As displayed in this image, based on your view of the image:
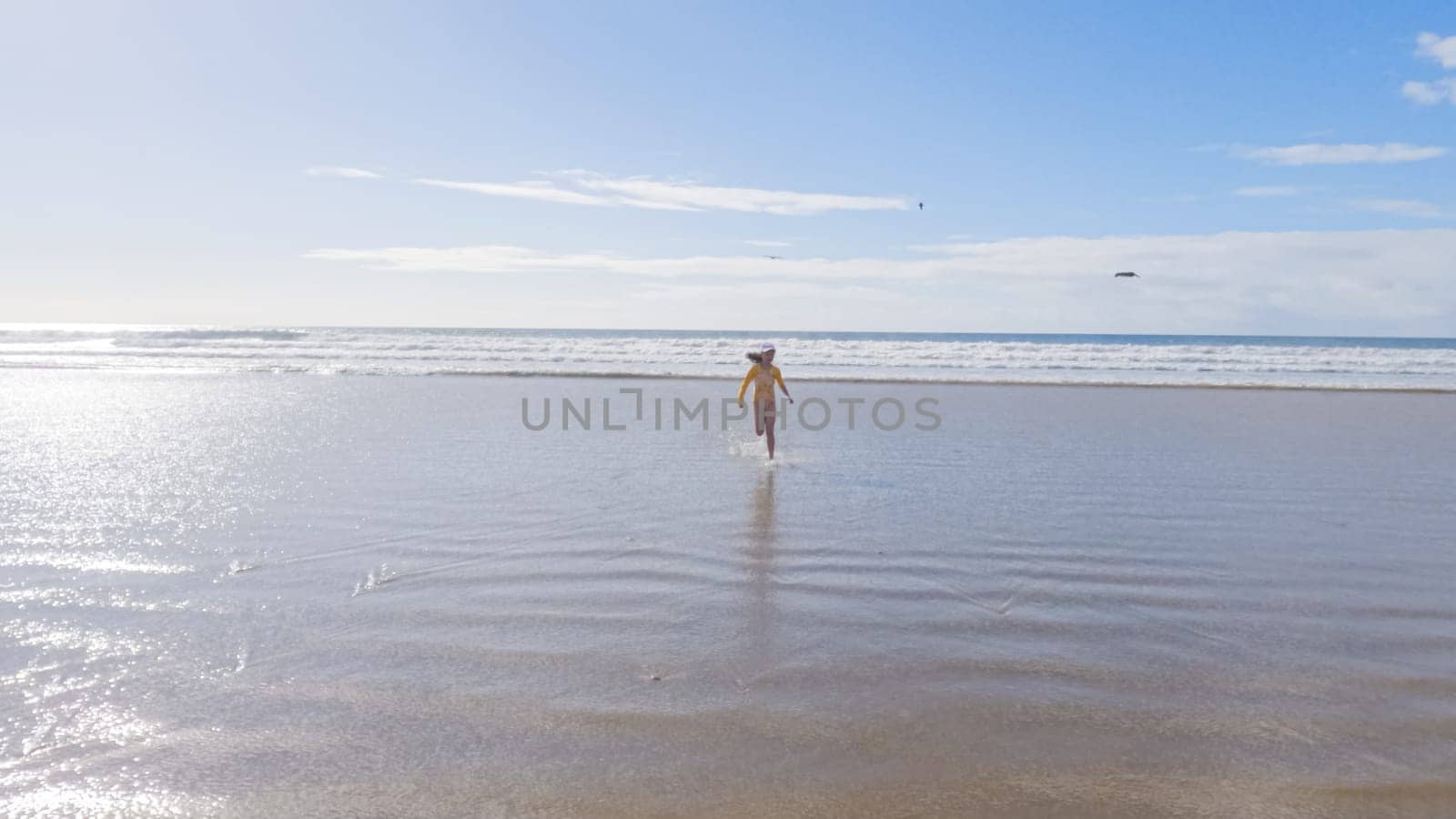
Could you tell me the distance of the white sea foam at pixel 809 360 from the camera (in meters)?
29.3

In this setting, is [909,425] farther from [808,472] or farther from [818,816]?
[818,816]

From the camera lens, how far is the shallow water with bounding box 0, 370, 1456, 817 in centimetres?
383

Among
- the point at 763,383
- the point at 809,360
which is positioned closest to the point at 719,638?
the point at 763,383

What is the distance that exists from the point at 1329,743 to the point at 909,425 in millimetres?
12423

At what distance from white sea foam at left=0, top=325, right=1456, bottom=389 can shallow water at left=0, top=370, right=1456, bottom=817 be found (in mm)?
17983

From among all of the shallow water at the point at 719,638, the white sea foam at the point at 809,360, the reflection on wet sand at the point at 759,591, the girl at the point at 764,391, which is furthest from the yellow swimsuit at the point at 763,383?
the white sea foam at the point at 809,360

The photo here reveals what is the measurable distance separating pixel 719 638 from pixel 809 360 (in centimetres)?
3078

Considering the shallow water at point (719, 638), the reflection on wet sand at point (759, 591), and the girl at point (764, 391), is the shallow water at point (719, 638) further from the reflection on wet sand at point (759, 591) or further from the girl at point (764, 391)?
the girl at point (764, 391)

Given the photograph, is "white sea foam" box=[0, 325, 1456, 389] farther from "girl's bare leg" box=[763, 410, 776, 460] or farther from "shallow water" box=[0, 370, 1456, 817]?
"shallow water" box=[0, 370, 1456, 817]

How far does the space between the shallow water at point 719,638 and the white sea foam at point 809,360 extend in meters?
18.0

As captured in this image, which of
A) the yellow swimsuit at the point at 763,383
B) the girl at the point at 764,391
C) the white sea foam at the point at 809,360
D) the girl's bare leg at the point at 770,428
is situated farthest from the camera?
the white sea foam at the point at 809,360

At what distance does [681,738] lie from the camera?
13.7 feet

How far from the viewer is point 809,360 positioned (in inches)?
1416

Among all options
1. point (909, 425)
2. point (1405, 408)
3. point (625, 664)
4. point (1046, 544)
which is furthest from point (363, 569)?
point (1405, 408)
